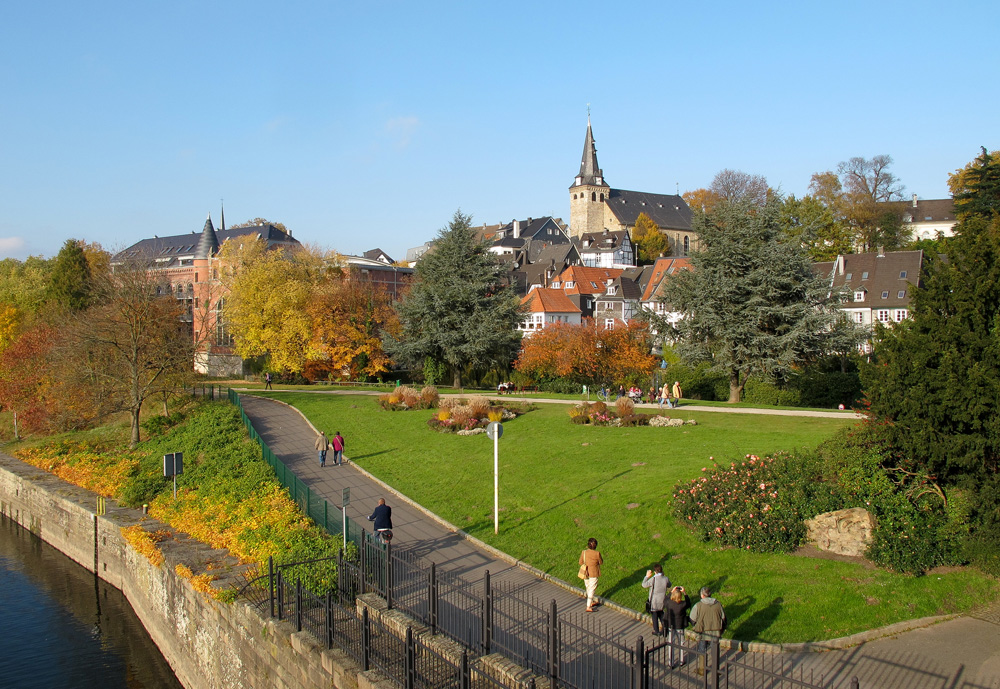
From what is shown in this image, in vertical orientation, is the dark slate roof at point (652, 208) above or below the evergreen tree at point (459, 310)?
above

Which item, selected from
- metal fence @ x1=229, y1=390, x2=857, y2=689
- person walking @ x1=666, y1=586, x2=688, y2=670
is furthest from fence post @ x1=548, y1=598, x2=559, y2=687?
person walking @ x1=666, y1=586, x2=688, y2=670

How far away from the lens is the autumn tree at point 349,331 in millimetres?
48406

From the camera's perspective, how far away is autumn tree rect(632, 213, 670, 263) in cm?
10895

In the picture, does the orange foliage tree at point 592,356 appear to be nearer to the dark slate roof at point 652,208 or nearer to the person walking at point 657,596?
the person walking at point 657,596

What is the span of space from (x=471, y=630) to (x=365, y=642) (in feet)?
5.17

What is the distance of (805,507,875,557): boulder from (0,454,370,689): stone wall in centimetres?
829

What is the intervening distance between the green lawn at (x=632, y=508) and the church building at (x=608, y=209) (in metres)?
98.3

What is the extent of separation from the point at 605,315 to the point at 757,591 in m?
57.0

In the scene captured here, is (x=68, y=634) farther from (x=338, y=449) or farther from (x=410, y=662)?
(x=410, y=662)

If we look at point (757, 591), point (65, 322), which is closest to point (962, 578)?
point (757, 591)

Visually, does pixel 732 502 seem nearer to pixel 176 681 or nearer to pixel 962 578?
pixel 962 578

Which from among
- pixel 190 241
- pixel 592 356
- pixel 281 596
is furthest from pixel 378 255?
pixel 281 596

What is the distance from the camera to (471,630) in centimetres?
1076

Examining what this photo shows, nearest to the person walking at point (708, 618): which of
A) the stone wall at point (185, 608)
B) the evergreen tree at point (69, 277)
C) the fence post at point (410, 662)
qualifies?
the fence post at point (410, 662)
